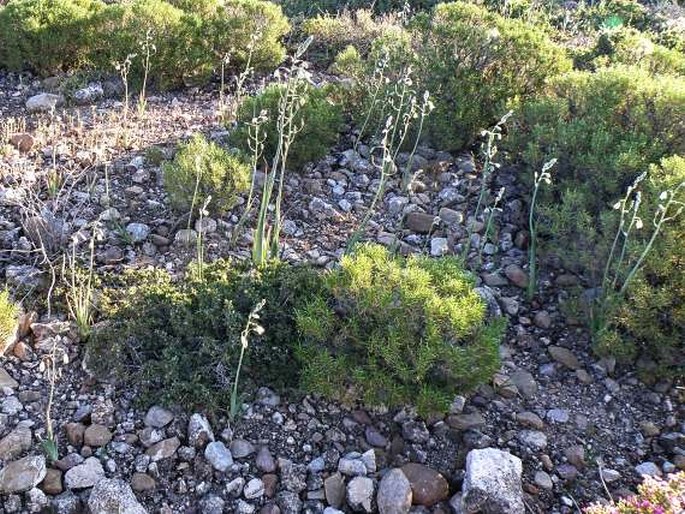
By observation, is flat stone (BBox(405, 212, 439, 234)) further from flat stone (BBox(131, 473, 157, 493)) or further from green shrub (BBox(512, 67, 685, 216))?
flat stone (BBox(131, 473, 157, 493))

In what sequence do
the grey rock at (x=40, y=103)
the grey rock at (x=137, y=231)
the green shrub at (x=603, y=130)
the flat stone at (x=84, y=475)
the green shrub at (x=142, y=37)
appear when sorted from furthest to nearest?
1. the green shrub at (x=142, y=37)
2. the grey rock at (x=40, y=103)
3. the green shrub at (x=603, y=130)
4. the grey rock at (x=137, y=231)
5. the flat stone at (x=84, y=475)

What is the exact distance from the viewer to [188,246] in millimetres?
4004

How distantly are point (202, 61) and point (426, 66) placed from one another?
1946mm

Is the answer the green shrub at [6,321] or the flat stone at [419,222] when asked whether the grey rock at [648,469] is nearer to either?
the flat stone at [419,222]

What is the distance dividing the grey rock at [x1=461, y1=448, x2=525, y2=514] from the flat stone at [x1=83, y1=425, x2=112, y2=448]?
1.46 meters

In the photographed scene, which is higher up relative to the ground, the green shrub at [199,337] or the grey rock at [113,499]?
the green shrub at [199,337]

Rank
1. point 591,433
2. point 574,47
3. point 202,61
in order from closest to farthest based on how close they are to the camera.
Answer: point 591,433 → point 202,61 → point 574,47

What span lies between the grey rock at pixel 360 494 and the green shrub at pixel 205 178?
6.21ft

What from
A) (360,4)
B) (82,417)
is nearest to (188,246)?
(82,417)

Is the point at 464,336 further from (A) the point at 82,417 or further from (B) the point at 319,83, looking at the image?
(B) the point at 319,83

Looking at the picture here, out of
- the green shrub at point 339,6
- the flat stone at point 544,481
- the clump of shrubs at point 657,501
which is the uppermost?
the green shrub at point 339,6

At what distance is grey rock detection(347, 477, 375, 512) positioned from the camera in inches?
112

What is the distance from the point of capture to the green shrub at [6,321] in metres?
3.19

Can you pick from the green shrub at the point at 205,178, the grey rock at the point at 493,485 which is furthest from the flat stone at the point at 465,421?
the green shrub at the point at 205,178
